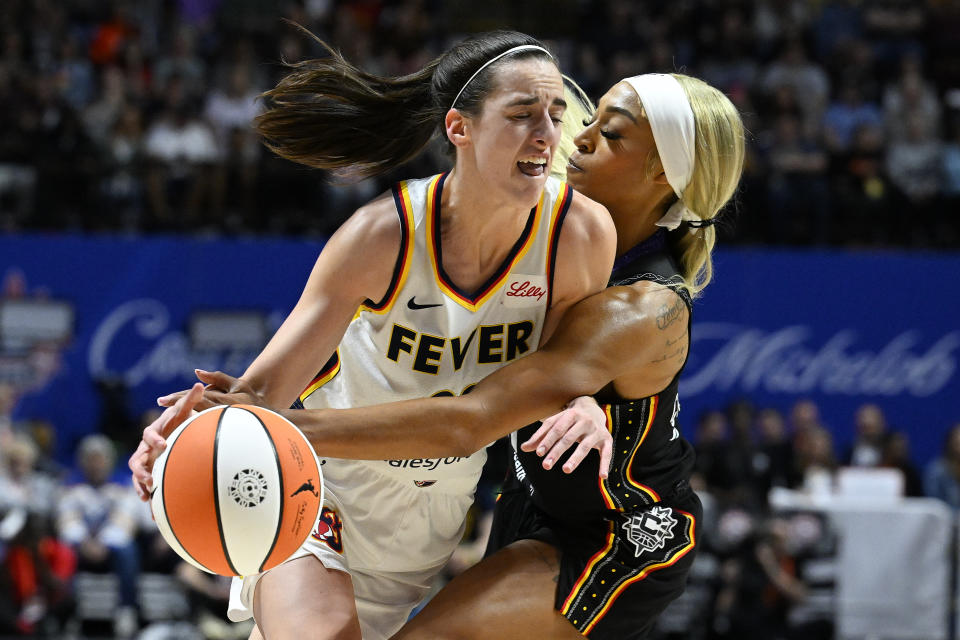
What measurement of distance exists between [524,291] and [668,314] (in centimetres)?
47

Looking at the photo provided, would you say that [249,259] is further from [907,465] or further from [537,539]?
[537,539]

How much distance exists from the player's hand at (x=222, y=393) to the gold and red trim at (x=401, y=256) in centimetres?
46

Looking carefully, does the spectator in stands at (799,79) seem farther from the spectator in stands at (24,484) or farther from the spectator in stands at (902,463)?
the spectator in stands at (24,484)

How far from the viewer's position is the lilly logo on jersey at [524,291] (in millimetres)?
3668

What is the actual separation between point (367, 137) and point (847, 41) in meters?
10.6

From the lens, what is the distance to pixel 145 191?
11477mm

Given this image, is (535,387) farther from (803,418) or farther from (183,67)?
(183,67)

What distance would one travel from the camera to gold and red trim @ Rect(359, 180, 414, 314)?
3.56 metres

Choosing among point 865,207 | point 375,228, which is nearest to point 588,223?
point 375,228

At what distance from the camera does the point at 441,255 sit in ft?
11.9

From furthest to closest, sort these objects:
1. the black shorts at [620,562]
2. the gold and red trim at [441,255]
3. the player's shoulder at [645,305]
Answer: the black shorts at [620,562], the player's shoulder at [645,305], the gold and red trim at [441,255]

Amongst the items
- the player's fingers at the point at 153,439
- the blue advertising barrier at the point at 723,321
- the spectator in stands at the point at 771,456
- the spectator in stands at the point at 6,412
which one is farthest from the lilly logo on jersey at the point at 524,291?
the blue advertising barrier at the point at 723,321

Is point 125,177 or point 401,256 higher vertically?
point 401,256

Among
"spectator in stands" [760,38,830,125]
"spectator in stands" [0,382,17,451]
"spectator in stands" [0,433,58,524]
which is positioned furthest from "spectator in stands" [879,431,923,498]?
"spectator in stands" [0,382,17,451]
